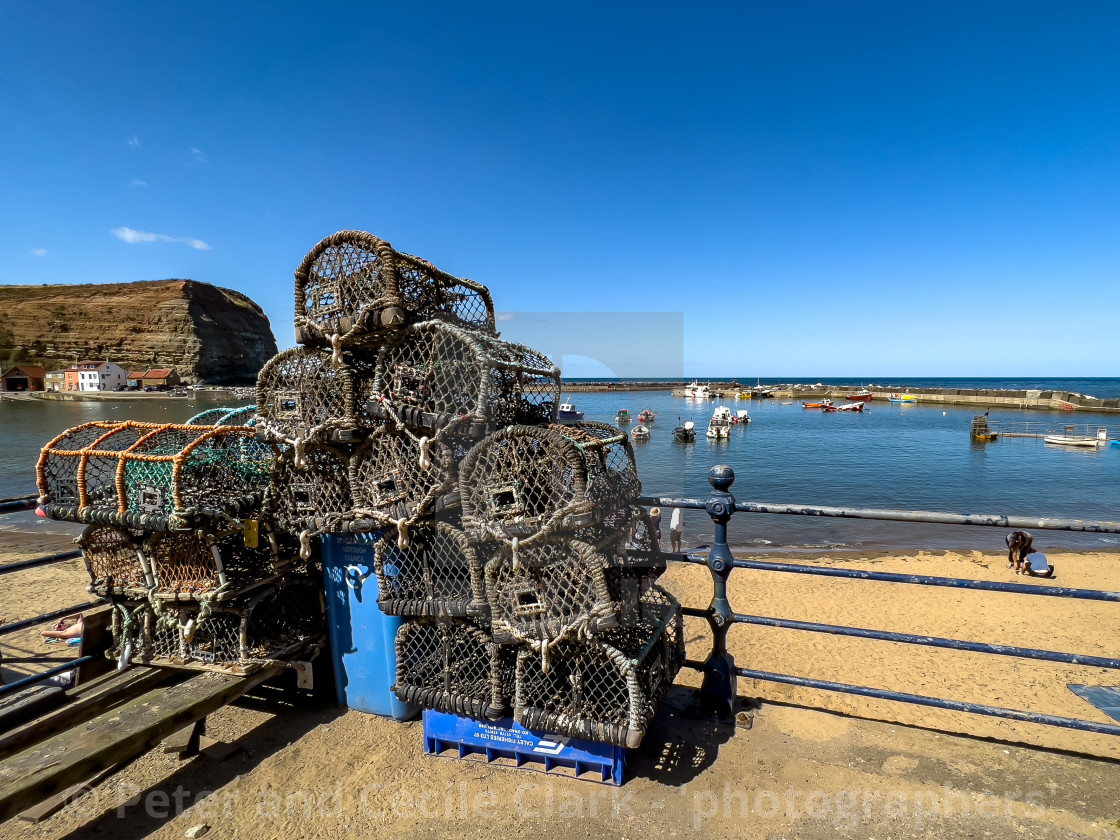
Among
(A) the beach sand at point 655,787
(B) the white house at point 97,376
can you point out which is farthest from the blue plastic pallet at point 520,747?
(B) the white house at point 97,376

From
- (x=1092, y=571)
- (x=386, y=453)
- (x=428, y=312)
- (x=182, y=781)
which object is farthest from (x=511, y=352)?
(x=1092, y=571)

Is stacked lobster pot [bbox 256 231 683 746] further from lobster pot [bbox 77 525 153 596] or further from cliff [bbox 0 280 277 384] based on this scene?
cliff [bbox 0 280 277 384]

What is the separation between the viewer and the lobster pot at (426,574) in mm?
2549

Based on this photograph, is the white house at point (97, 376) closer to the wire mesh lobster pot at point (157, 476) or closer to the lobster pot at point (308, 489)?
the wire mesh lobster pot at point (157, 476)

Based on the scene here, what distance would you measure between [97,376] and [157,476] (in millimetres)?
83532

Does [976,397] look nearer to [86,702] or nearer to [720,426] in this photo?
[720,426]

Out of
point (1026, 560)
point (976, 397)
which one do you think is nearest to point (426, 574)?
point (1026, 560)

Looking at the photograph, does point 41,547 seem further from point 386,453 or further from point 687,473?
point 687,473

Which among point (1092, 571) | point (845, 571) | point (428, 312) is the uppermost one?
point (428, 312)

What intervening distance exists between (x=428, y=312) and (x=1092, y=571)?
48.5ft

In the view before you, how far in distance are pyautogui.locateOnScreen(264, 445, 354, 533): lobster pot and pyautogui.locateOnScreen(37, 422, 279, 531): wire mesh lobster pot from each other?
13 cm

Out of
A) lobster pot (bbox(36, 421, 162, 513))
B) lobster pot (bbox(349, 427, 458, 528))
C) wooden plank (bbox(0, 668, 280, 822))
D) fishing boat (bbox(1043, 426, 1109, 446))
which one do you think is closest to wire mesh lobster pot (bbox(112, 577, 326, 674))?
wooden plank (bbox(0, 668, 280, 822))

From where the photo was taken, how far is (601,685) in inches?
96.0

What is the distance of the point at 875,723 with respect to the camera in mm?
2719
